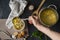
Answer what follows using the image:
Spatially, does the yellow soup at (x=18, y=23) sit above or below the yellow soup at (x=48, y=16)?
below

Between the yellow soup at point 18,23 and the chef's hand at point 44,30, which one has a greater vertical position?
the chef's hand at point 44,30

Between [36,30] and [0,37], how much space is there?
0.70ft

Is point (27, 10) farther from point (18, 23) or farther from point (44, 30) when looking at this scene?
point (44, 30)

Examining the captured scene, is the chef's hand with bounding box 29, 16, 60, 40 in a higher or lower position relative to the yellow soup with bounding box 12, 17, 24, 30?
higher

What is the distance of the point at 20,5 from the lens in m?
1.32

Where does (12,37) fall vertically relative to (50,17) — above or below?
below

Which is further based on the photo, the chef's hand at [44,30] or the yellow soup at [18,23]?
the yellow soup at [18,23]

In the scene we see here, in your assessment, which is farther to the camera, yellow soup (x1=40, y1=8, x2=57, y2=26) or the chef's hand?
yellow soup (x1=40, y1=8, x2=57, y2=26)

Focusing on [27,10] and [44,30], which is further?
[27,10]

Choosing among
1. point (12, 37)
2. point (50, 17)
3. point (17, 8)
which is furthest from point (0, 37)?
point (50, 17)

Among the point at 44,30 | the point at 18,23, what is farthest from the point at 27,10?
the point at 44,30

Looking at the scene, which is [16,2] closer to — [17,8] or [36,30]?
[17,8]

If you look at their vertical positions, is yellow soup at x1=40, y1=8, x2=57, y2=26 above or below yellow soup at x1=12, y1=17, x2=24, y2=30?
above

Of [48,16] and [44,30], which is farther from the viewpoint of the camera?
[48,16]
